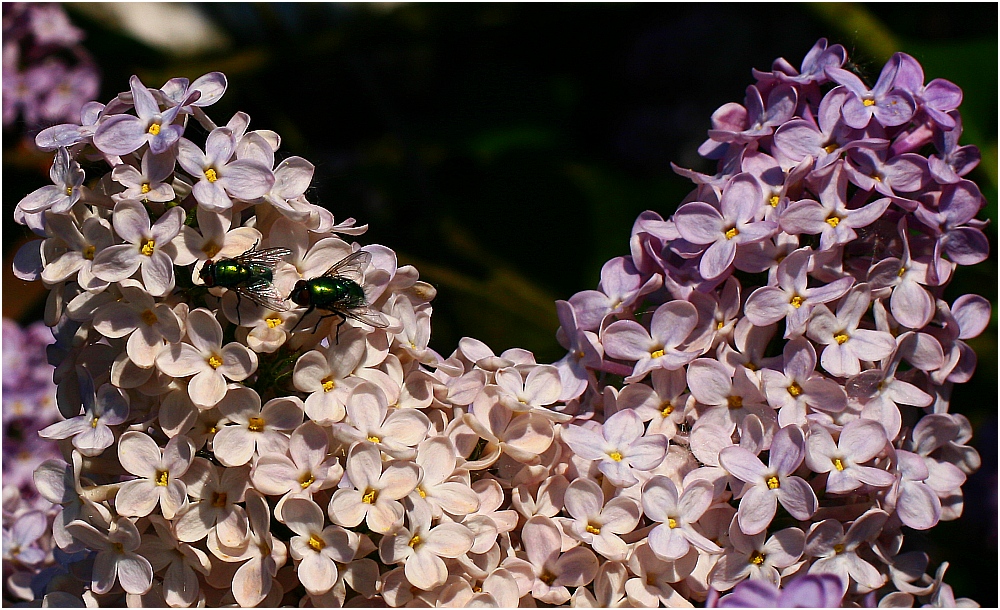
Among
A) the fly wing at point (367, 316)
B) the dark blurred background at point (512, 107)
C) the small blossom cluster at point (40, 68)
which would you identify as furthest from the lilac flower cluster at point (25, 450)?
the small blossom cluster at point (40, 68)

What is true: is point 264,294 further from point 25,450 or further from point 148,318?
point 25,450

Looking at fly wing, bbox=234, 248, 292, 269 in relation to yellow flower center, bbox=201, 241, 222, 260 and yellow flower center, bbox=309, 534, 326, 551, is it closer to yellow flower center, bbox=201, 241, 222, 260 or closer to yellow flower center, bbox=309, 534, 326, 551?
yellow flower center, bbox=201, 241, 222, 260

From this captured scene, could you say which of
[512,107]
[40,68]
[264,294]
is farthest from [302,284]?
[512,107]

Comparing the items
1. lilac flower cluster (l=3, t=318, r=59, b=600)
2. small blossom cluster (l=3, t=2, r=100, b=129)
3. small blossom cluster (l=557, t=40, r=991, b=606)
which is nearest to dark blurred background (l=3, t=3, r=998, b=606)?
small blossom cluster (l=3, t=2, r=100, b=129)

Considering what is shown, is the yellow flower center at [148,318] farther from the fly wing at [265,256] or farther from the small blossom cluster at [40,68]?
the small blossom cluster at [40,68]

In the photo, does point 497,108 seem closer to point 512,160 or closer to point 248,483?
point 512,160
